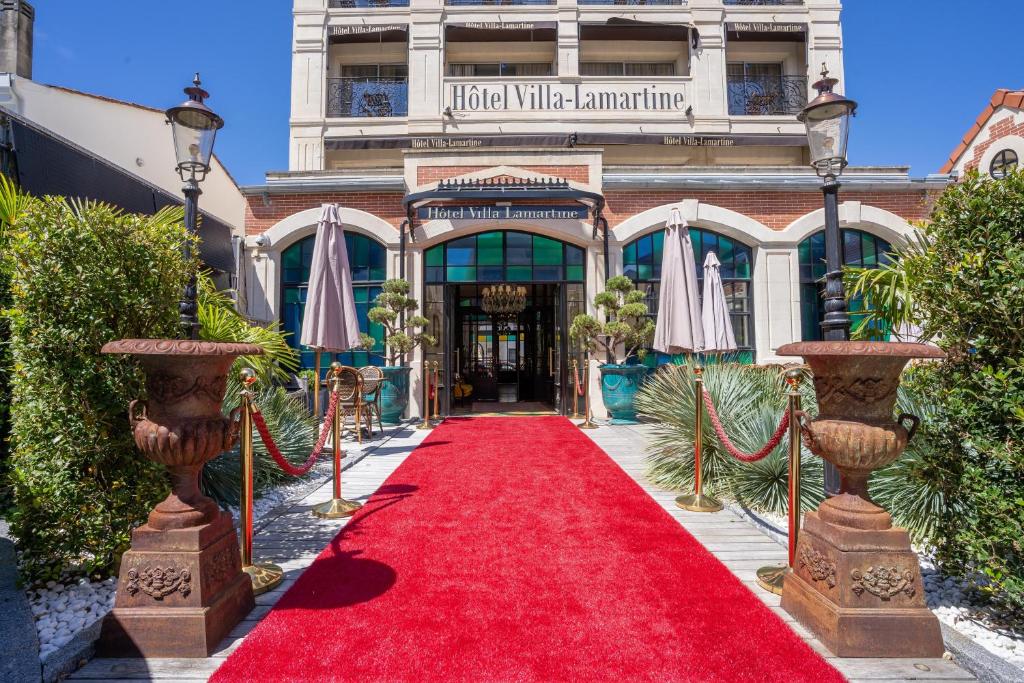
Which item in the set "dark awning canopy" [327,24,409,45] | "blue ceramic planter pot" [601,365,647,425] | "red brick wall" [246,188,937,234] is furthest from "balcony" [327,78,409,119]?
"blue ceramic planter pot" [601,365,647,425]

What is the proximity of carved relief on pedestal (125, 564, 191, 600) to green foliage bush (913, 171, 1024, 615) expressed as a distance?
3.68 meters

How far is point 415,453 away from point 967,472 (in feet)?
18.7

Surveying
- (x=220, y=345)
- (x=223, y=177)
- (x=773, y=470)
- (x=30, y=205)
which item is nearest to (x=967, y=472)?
(x=773, y=470)

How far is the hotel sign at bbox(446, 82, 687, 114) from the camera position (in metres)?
14.8

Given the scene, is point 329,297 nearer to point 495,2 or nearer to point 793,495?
point 793,495

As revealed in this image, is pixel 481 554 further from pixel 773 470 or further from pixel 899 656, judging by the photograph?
pixel 773 470

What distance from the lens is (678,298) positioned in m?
8.87

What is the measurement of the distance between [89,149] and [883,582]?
1672 cm

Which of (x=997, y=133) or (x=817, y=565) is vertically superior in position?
(x=997, y=133)

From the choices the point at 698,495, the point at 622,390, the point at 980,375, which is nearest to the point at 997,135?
the point at 622,390

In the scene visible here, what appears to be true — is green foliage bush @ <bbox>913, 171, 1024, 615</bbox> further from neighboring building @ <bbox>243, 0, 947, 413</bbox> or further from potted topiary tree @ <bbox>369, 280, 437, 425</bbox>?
potted topiary tree @ <bbox>369, 280, 437, 425</bbox>

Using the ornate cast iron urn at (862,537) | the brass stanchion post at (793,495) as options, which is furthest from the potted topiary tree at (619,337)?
the ornate cast iron urn at (862,537)

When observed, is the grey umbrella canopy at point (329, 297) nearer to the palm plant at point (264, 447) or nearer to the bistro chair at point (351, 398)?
the bistro chair at point (351, 398)

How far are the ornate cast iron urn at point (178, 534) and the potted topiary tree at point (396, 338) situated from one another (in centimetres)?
649
